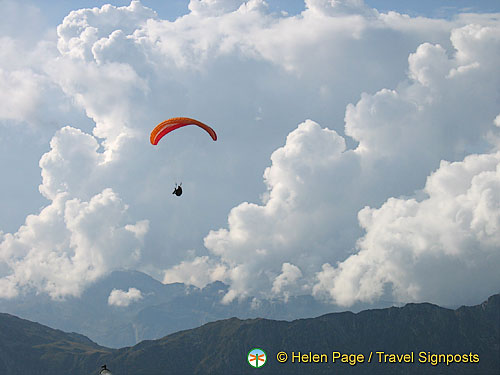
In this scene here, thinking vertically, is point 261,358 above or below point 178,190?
below

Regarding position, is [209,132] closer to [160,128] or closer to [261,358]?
[160,128]

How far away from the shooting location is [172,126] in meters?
108

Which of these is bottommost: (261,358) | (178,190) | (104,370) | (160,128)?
(104,370)

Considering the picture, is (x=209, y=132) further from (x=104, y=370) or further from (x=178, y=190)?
(x=104, y=370)

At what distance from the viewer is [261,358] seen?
4225 inches

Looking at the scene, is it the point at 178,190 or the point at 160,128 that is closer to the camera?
the point at 178,190

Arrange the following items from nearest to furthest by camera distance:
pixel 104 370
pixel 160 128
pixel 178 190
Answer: pixel 104 370
pixel 178 190
pixel 160 128

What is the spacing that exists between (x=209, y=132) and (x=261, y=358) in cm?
4328

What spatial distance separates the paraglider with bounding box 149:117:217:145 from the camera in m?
106

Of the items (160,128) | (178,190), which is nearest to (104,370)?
(178,190)

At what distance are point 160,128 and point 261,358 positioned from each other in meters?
46.7

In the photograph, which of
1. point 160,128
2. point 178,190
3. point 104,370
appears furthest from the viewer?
point 160,128

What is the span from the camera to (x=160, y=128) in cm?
10688

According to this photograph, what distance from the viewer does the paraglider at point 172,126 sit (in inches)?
4161
